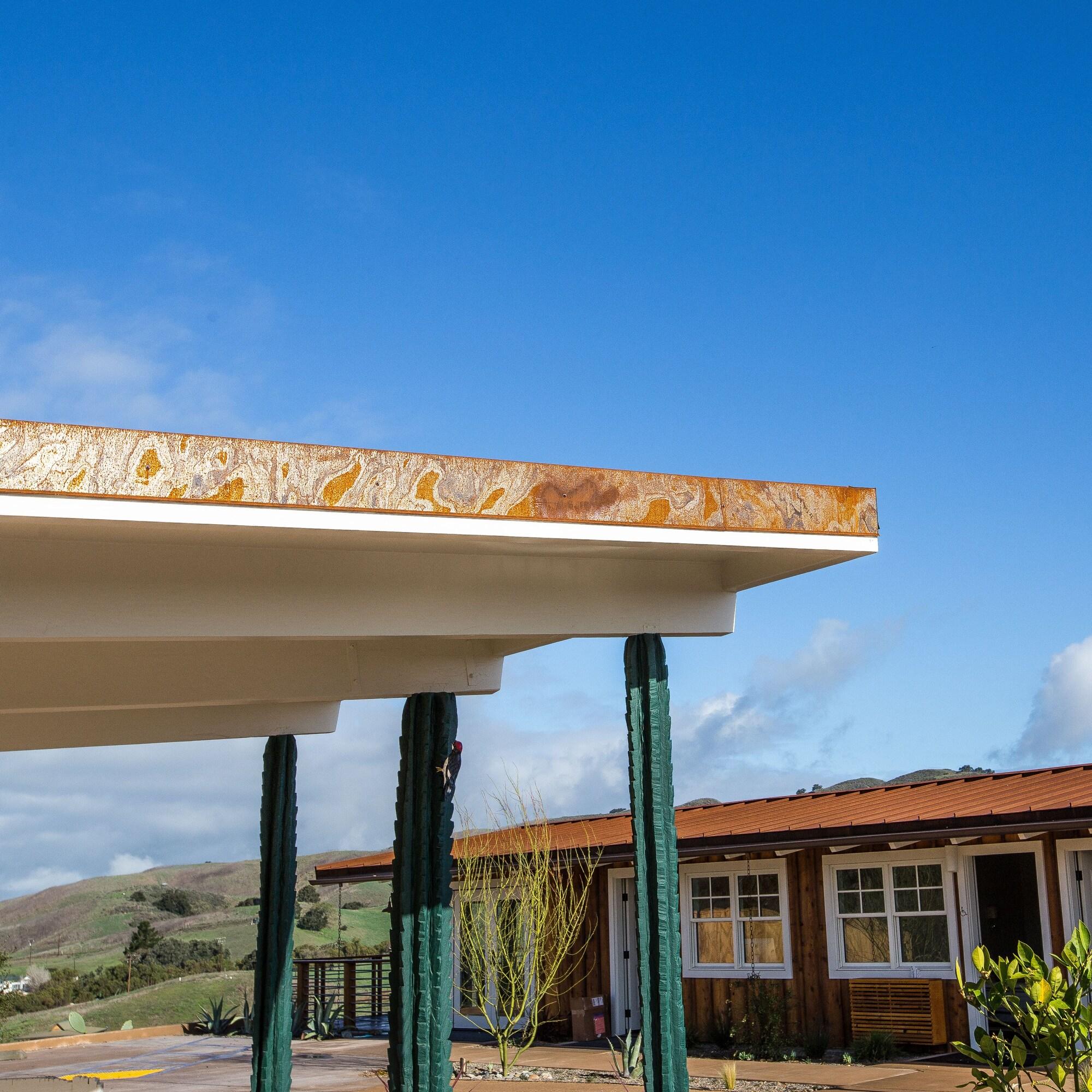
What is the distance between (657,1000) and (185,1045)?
12924mm

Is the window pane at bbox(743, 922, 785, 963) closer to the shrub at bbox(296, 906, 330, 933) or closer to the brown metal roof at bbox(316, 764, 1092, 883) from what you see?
the brown metal roof at bbox(316, 764, 1092, 883)

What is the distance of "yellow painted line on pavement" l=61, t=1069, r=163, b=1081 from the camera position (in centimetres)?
1281

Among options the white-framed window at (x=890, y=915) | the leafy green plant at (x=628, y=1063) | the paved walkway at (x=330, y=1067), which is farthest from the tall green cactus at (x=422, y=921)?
the white-framed window at (x=890, y=915)

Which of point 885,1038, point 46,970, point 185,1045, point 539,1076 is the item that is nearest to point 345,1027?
point 185,1045

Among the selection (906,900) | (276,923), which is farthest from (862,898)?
(276,923)

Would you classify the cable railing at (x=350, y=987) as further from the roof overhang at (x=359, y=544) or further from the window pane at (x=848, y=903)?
the roof overhang at (x=359, y=544)

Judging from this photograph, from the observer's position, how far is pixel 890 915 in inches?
509

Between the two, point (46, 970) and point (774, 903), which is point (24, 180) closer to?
point (774, 903)

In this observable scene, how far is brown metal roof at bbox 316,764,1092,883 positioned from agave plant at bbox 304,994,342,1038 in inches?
81.9

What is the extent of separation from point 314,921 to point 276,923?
3003 centimetres

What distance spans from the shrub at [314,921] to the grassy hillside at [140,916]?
0.24 metres

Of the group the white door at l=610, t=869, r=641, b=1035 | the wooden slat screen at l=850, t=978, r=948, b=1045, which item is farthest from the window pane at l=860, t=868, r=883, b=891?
the white door at l=610, t=869, r=641, b=1035

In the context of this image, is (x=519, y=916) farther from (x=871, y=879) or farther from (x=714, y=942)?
(x=871, y=879)

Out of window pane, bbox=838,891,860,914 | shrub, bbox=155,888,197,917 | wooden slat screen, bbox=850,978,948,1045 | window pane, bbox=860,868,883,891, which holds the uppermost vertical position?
window pane, bbox=860,868,883,891
